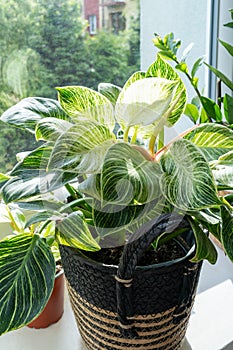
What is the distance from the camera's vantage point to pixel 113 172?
0.43m

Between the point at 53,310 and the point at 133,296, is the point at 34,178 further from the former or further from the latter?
the point at 53,310

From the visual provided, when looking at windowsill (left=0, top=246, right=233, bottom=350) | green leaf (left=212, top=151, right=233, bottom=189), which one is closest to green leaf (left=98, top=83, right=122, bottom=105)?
green leaf (left=212, top=151, right=233, bottom=189)

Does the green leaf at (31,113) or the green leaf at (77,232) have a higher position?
the green leaf at (31,113)

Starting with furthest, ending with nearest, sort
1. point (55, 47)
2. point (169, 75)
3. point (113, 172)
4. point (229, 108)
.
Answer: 1. point (55, 47)
2. point (229, 108)
3. point (169, 75)
4. point (113, 172)

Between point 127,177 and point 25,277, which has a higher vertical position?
point 127,177

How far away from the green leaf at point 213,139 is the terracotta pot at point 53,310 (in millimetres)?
337

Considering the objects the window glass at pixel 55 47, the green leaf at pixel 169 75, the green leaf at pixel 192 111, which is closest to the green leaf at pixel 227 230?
the green leaf at pixel 169 75

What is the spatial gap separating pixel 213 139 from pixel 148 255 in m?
0.17

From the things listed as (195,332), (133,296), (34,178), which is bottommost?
(195,332)

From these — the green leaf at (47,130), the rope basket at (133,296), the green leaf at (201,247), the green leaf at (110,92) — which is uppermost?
the green leaf at (110,92)

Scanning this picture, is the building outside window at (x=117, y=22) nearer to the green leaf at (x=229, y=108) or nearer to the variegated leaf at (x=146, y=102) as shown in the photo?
the green leaf at (x=229, y=108)

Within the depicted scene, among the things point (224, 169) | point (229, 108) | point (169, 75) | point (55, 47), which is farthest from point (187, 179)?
point (55, 47)

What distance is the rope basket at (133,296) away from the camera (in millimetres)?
495

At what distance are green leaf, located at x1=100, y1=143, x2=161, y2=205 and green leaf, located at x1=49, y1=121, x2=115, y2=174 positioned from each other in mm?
25
